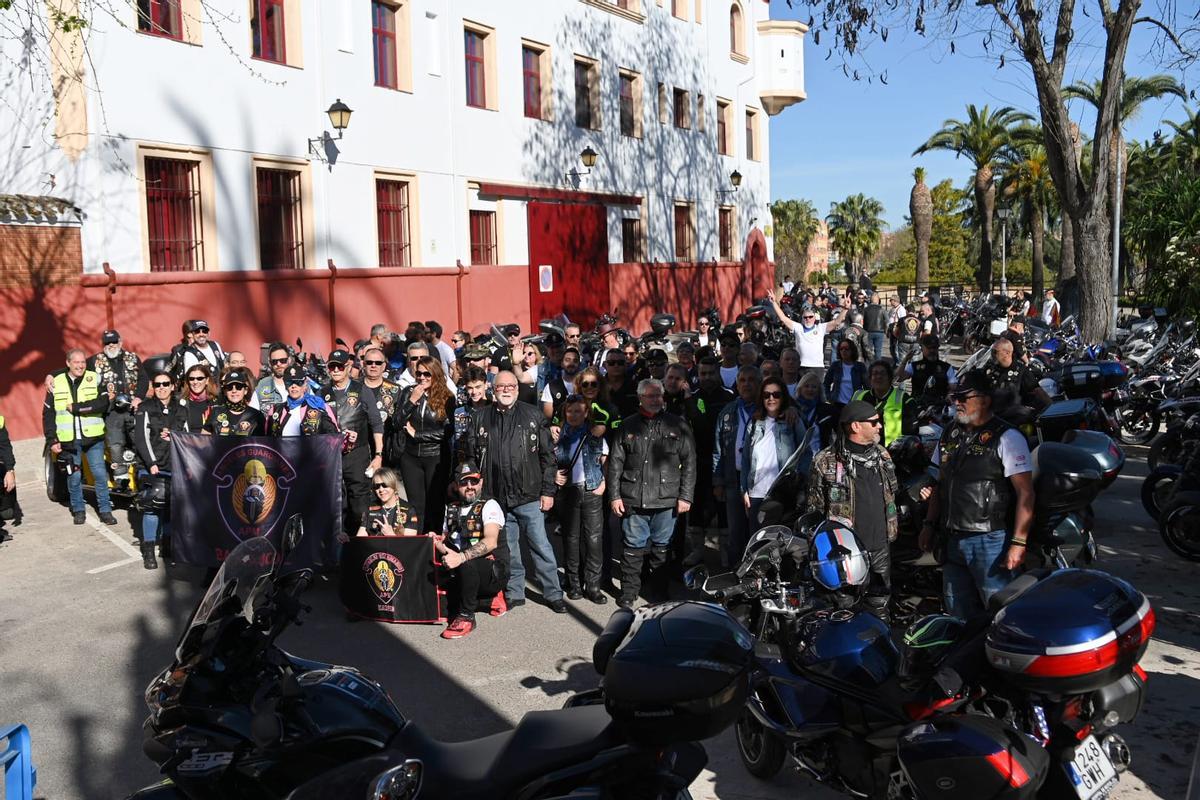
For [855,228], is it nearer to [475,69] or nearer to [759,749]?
[475,69]

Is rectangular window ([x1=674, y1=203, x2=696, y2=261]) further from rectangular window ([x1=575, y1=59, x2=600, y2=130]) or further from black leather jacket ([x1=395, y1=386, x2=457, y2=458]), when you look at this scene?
black leather jacket ([x1=395, y1=386, x2=457, y2=458])

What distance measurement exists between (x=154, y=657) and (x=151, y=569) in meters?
2.33

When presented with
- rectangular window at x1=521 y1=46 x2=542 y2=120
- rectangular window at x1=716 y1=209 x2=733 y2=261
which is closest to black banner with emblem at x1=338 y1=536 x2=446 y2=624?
rectangular window at x1=521 y1=46 x2=542 y2=120

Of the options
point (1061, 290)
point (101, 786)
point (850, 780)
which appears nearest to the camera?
point (850, 780)

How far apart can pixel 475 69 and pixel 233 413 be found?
54.2ft

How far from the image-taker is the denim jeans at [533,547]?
26.0 ft

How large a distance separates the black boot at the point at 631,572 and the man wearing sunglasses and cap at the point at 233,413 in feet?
11.1

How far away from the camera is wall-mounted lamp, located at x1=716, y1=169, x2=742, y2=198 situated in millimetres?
32500

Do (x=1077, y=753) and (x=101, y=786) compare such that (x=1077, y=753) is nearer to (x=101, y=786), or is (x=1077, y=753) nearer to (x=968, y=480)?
(x=968, y=480)

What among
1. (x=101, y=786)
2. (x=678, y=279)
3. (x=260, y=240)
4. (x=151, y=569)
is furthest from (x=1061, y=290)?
(x=101, y=786)

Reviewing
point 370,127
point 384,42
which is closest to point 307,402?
point 370,127

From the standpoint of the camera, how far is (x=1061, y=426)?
360 inches

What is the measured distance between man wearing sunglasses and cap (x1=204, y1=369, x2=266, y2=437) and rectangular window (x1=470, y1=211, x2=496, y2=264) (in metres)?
15.0

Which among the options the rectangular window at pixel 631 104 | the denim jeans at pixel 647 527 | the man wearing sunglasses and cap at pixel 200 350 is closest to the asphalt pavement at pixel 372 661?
the denim jeans at pixel 647 527
